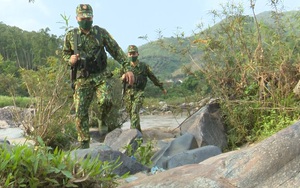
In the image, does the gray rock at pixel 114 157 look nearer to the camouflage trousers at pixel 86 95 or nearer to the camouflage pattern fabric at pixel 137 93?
the camouflage trousers at pixel 86 95

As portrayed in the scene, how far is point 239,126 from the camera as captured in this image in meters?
7.81

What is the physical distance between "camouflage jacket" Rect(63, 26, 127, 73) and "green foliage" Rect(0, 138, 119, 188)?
309cm

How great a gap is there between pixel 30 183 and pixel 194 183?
0.94 metres

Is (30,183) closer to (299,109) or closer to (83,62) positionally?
(83,62)

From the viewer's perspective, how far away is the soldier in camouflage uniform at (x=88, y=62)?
5.97m

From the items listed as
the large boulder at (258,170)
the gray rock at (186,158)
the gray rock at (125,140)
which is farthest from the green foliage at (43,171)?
the gray rock at (125,140)

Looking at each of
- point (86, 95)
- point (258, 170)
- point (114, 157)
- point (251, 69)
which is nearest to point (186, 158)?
point (114, 157)

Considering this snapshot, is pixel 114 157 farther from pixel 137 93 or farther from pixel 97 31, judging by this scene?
pixel 137 93

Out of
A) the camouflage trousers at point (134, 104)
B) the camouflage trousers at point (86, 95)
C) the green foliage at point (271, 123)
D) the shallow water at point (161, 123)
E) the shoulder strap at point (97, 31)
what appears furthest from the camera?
the shallow water at point (161, 123)

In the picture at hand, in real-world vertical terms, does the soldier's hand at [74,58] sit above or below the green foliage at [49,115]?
above

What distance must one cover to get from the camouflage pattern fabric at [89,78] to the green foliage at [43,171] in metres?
2.96

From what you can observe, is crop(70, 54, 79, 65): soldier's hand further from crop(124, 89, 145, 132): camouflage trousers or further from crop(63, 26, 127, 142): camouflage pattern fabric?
crop(124, 89, 145, 132): camouflage trousers

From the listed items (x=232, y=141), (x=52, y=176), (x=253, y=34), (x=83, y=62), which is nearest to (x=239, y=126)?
(x=232, y=141)

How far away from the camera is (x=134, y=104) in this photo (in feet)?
30.0
